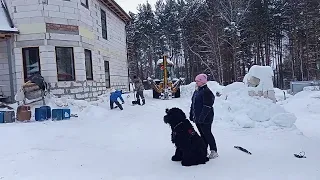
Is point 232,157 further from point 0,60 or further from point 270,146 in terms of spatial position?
point 0,60

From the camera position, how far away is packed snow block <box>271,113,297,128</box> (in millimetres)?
8617

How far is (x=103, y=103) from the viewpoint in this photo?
14.8 meters

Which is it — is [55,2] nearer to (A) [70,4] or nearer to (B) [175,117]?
(A) [70,4]

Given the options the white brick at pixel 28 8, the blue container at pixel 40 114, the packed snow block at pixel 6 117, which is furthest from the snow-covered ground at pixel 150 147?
the white brick at pixel 28 8

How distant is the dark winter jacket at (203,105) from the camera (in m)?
5.29

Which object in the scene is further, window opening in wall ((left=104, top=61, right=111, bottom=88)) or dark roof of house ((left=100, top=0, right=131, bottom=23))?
dark roof of house ((left=100, top=0, right=131, bottom=23))

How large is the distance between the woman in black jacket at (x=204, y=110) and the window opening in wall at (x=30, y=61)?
9426 millimetres

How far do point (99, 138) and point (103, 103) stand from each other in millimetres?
7268

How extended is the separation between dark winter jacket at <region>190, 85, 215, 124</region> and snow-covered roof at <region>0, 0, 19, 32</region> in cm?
1003

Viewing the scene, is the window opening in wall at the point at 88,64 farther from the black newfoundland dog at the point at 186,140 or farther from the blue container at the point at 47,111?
the black newfoundland dog at the point at 186,140

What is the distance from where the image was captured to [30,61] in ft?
42.8

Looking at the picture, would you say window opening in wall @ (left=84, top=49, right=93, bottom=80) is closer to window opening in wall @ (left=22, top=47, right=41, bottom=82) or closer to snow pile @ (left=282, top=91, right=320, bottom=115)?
window opening in wall @ (left=22, top=47, right=41, bottom=82)

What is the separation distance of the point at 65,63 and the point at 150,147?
8.15 metres

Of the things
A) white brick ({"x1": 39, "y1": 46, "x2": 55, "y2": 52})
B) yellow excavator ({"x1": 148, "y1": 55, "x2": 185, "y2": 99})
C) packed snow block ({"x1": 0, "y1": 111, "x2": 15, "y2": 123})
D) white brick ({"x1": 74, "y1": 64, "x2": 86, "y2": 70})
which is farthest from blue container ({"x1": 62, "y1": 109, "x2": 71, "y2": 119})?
yellow excavator ({"x1": 148, "y1": 55, "x2": 185, "y2": 99})
